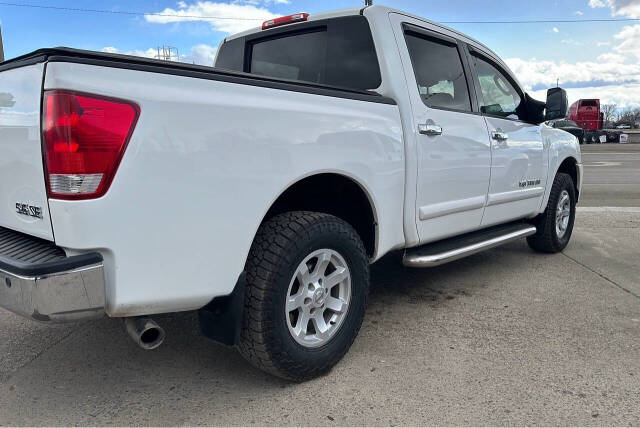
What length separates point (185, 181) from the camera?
2023mm

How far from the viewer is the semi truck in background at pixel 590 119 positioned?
120 ft

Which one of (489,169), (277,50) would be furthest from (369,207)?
(277,50)

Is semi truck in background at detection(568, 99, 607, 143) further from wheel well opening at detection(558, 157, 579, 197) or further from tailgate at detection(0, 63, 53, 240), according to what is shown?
tailgate at detection(0, 63, 53, 240)

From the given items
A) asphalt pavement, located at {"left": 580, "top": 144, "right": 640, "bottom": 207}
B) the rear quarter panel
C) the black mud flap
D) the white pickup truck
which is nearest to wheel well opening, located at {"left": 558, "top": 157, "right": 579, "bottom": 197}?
the white pickup truck

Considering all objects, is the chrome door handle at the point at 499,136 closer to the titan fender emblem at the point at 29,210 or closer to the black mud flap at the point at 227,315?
the black mud flap at the point at 227,315

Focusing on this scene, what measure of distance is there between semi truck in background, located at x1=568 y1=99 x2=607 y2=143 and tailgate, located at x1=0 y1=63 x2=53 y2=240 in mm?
39693

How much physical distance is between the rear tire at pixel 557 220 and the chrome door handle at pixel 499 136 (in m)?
1.34

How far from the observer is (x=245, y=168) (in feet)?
7.25

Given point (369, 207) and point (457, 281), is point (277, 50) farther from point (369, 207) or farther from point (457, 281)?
point (457, 281)

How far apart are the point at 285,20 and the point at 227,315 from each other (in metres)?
2.35

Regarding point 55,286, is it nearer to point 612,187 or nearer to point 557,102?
point 557,102

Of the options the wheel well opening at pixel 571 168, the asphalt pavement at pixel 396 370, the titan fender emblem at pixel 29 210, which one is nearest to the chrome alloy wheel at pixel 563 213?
the wheel well opening at pixel 571 168

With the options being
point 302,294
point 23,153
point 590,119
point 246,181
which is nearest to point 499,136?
point 302,294

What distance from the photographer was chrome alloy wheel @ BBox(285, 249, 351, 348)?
8.52ft
